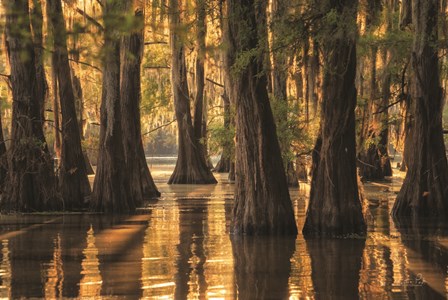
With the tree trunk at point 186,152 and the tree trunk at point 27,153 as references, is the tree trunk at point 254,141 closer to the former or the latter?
the tree trunk at point 27,153

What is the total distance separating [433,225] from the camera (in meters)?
17.6

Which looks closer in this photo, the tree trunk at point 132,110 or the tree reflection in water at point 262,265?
the tree reflection in water at point 262,265

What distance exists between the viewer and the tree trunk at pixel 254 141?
602 inches

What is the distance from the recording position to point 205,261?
12.8m

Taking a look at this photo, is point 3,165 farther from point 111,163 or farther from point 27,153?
point 111,163

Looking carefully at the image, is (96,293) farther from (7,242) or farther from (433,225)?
(433,225)

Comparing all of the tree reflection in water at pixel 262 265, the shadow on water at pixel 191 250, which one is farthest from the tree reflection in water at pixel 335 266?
the shadow on water at pixel 191 250

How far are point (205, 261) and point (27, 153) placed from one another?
8730 mm

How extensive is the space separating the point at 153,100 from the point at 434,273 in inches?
1294

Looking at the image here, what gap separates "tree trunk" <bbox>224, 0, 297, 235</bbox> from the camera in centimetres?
1529

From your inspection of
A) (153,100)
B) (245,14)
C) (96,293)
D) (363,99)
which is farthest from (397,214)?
(153,100)

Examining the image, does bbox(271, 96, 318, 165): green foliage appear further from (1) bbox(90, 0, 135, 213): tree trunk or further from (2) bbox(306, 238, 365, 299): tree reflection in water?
(2) bbox(306, 238, 365, 299): tree reflection in water

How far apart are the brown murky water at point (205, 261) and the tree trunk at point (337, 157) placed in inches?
→ 17.6

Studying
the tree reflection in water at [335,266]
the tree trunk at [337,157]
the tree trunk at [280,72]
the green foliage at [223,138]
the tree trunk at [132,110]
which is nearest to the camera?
the tree reflection in water at [335,266]
